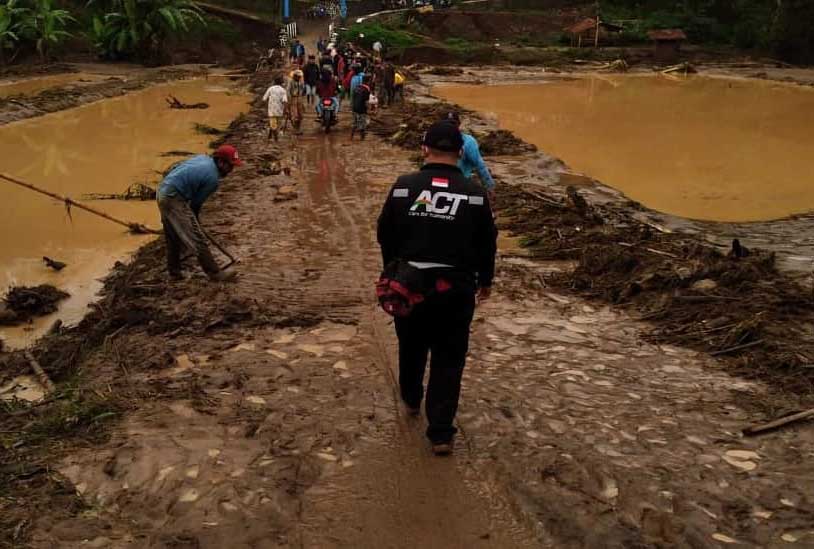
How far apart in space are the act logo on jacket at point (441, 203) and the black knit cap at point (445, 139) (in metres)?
0.27

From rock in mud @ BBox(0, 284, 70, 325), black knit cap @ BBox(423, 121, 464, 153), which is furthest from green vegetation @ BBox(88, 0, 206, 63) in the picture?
black knit cap @ BBox(423, 121, 464, 153)

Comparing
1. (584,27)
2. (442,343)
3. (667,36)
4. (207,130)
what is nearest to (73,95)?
(207,130)

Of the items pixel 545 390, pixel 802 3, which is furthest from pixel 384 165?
pixel 802 3

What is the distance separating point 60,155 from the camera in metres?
17.6

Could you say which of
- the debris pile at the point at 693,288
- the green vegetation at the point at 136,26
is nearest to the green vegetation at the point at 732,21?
the green vegetation at the point at 136,26

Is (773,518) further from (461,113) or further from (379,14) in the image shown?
(379,14)

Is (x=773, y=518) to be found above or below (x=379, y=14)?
below

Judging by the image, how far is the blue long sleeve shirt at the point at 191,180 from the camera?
768 cm

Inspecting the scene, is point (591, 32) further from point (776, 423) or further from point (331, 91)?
point (776, 423)

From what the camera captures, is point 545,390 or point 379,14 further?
point 379,14

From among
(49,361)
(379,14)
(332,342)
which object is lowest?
(49,361)

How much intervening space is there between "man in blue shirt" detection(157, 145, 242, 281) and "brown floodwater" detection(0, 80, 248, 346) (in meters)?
1.70

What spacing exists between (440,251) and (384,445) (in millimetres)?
1311

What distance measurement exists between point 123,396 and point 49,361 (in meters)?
2.33
